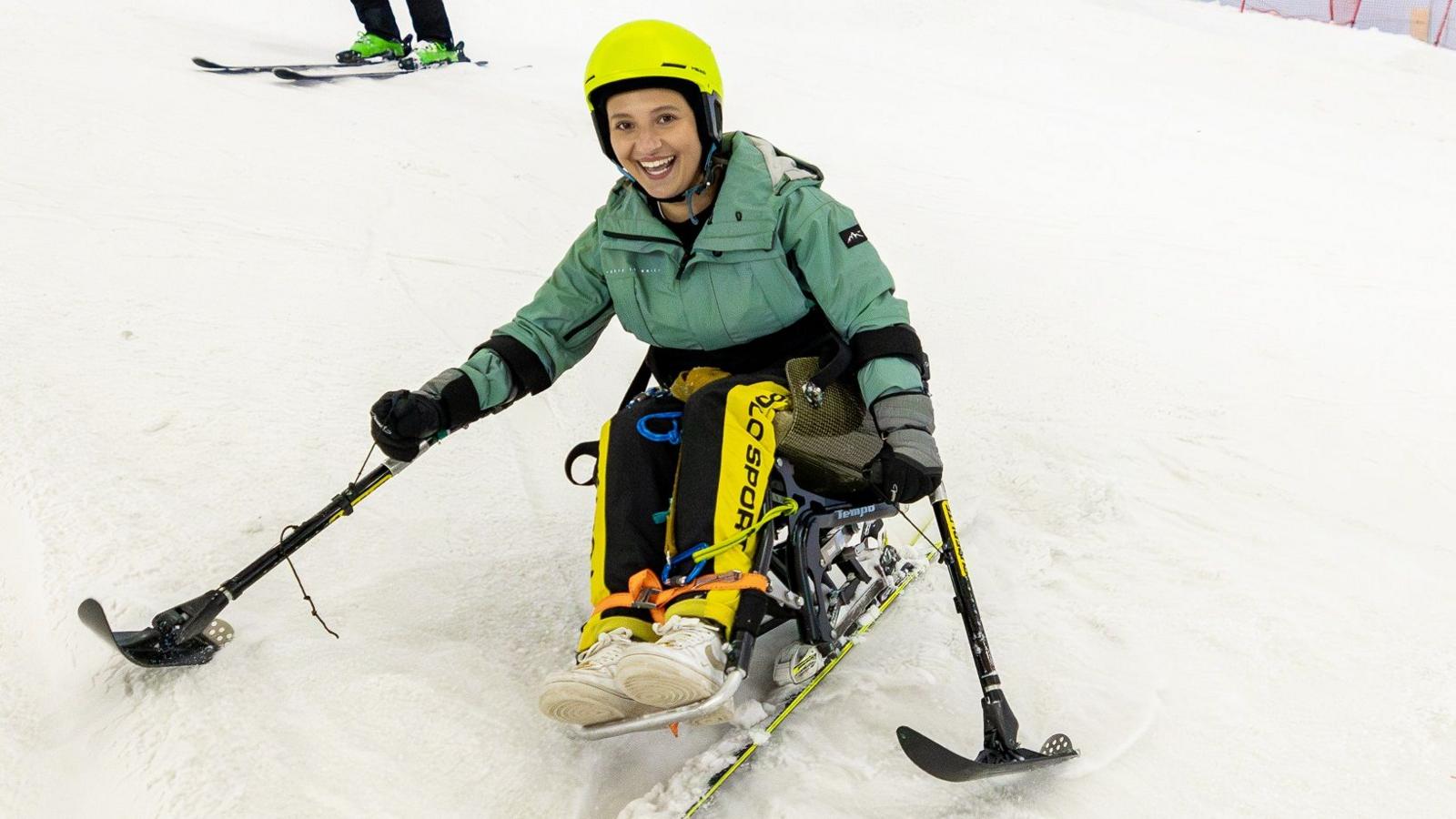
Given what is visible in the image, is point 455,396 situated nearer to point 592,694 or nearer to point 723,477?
point 723,477

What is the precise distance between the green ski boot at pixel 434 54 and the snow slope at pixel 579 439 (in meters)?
1.35

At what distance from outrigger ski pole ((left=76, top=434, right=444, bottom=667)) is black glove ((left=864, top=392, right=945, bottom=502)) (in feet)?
4.56

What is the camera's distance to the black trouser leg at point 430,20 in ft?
30.9

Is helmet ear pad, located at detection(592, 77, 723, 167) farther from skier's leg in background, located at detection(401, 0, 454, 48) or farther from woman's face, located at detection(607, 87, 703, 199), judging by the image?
skier's leg in background, located at detection(401, 0, 454, 48)

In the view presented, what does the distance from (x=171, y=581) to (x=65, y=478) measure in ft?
2.01

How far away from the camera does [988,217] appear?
6379 mm

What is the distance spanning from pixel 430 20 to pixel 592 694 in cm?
917

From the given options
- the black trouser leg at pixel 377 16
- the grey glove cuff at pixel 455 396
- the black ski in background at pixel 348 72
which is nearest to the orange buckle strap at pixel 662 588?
the grey glove cuff at pixel 455 396

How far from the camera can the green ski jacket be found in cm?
245

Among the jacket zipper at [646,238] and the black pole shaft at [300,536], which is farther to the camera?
the jacket zipper at [646,238]

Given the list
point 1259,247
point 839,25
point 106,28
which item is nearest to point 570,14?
point 839,25

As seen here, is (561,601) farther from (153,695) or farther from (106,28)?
(106,28)

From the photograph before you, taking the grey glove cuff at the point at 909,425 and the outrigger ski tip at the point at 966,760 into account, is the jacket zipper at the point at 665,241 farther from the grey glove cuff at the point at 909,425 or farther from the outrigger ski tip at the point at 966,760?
the outrigger ski tip at the point at 966,760

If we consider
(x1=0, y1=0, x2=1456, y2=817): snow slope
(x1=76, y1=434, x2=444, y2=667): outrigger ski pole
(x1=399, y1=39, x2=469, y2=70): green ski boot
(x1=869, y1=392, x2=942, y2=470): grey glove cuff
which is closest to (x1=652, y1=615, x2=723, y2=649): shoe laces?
(x1=0, y1=0, x2=1456, y2=817): snow slope
